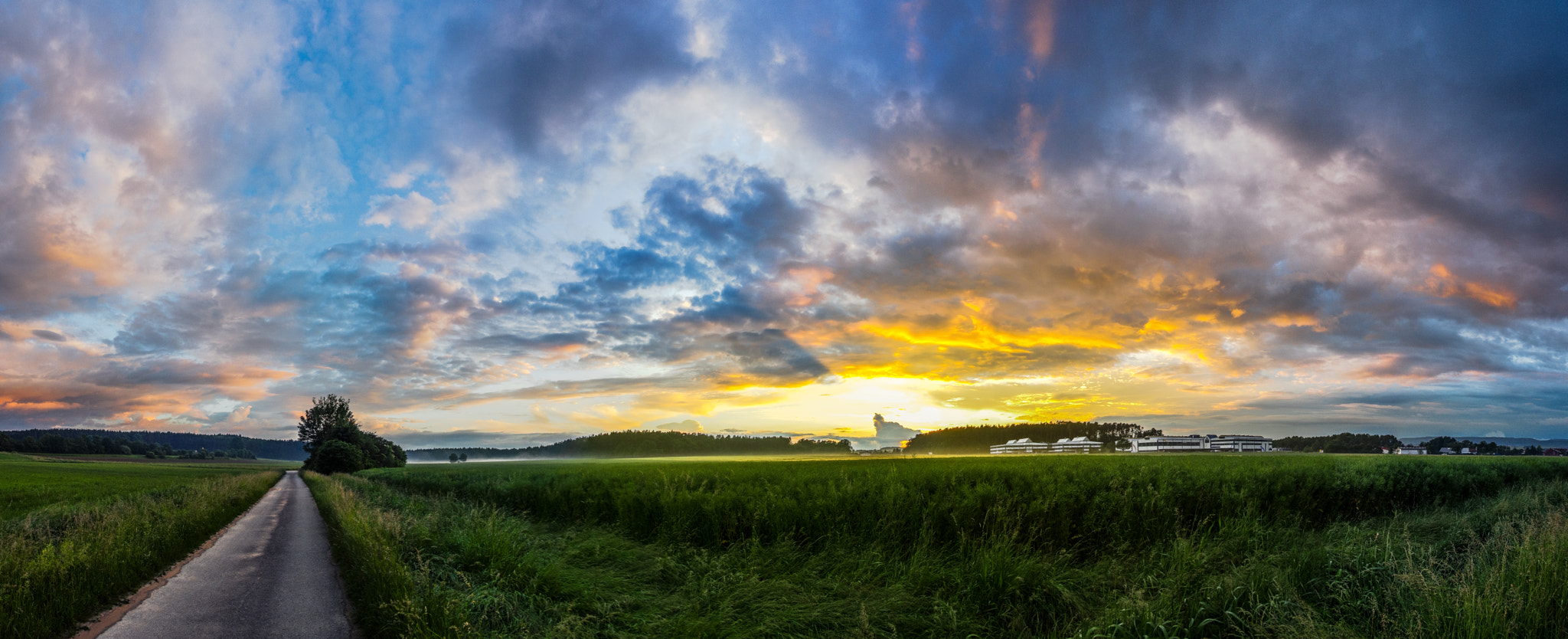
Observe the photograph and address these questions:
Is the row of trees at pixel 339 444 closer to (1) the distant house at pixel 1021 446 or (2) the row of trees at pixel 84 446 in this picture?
(2) the row of trees at pixel 84 446

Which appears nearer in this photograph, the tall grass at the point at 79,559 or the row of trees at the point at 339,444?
the tall grass at the point at 79,559

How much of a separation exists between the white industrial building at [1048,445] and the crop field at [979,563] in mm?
89051

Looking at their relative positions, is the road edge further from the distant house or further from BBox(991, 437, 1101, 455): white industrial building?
the distant house

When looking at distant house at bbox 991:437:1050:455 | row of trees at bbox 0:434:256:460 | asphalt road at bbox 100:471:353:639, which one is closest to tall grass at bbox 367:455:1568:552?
asphalt road at bbox 100:471:353:639

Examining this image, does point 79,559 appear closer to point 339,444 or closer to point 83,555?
point 83,555

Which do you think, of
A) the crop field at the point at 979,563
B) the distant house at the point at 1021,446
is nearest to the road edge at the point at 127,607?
the crop field at the point at 979,563

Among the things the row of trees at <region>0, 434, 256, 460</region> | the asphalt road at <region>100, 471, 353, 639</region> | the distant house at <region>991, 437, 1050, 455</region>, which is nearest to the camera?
the asphalt road at <region>100, 471, 353, 639</region>

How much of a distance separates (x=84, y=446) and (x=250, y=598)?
728 feet

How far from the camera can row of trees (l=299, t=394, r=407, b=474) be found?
108 metres

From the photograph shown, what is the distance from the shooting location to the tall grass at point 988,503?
13.5 m

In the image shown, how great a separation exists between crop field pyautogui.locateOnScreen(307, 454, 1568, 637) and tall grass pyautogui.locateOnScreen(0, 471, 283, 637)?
3949mm

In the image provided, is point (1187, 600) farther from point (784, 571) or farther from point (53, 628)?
point (53, 628)

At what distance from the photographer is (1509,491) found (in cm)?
2452

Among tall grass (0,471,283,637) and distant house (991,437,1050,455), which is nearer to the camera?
tall grass (0,471,283,637)
